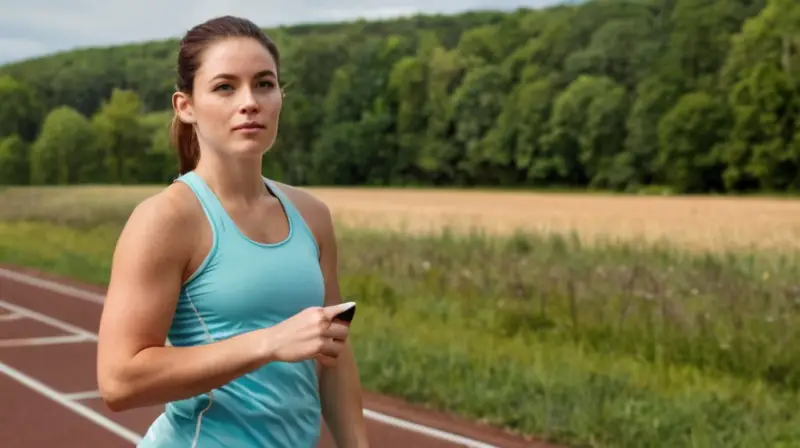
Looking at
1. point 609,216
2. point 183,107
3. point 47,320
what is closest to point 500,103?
point 609,216

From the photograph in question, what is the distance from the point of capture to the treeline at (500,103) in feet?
100

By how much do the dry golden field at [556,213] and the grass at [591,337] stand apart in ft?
6.68

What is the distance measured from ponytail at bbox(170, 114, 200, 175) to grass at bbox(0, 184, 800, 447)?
523 cm

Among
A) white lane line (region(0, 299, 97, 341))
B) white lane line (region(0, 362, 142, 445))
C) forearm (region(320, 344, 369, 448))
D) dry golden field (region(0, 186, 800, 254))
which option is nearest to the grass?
dry golden field (region(0, 186, 800, 254))

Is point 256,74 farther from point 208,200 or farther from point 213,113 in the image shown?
point 208,200

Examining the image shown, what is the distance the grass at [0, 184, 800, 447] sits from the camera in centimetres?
691

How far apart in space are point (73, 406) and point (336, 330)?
7.02 m

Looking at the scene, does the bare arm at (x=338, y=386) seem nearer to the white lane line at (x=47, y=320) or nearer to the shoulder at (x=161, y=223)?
the shoulder at (x=161, y=223)

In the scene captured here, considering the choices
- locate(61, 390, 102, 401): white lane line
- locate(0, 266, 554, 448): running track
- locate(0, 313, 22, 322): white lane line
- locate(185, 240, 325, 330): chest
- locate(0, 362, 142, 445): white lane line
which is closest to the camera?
locate(185, 240, 325, 330): chest

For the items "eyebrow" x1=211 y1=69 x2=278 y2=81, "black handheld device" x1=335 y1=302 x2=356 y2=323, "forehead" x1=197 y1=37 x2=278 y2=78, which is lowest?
"black handheld device" x1=335 y1=302 x2=356 y2=323

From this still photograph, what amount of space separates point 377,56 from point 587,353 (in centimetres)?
4126

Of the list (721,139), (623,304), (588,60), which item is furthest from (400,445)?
(588,60)

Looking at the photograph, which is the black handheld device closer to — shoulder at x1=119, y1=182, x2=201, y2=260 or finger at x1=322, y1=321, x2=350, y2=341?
finger at x1=322, y1=321, x2=350, y2=341

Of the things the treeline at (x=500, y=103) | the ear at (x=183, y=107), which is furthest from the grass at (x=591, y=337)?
the treeline at (x=500, y=103)
